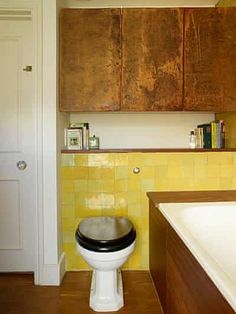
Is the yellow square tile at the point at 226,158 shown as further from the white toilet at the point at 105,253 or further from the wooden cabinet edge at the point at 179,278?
the white toilet at the point at 105,253

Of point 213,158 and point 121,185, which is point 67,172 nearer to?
point 121,185

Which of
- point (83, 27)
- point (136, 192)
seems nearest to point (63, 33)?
point (83, 27)

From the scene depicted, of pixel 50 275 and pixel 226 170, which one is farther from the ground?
pixel 226 170

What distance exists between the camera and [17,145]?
2545 mm

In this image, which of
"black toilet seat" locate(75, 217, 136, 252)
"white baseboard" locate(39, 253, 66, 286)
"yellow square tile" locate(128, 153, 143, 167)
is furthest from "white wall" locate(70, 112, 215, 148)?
"white baseboard" locate(39, 253, 66, 286)

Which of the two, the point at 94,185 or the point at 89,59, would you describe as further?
the point at 94,185

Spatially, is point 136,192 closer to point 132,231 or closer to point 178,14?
point 132,231

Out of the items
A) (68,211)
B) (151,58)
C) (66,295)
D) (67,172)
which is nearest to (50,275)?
(66,295)

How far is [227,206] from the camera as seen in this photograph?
174cm

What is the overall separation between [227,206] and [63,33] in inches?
71.1

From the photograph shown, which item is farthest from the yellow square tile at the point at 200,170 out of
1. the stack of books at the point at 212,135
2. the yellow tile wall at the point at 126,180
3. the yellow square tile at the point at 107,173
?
the yellow square tile at the point at 107,173

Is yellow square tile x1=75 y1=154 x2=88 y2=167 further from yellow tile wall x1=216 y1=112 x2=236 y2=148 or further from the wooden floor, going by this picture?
yellow tile wall x1=216 y1=112 x2=236 y2=148

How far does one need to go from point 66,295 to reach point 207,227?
3.99 ft

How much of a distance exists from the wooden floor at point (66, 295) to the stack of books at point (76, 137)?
1.09 meters
